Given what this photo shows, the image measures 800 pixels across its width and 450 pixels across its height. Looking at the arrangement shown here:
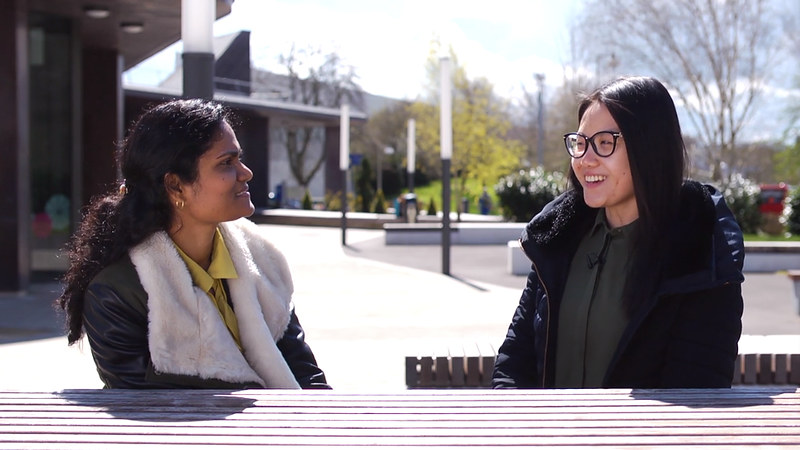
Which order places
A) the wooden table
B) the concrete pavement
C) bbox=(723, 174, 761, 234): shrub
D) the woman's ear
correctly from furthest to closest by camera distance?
bbox=(723, 174, 761, 234): shrub
the concrete pavement
the woman's ear
the wooden table

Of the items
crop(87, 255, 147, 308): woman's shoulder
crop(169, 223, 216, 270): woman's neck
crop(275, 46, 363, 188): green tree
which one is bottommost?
crop(87, 255, 147, 308): woman's shoulder

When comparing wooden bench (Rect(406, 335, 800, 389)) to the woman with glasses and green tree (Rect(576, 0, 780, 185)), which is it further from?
green tree (Rect(576, 0, 780, 185))

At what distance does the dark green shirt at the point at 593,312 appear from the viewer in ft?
9.38

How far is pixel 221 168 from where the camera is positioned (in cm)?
301

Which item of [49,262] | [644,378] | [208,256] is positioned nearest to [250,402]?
[208,256]

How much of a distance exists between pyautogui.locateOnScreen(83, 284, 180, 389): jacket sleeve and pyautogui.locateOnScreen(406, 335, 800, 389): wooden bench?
8.27 ft

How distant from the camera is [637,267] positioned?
2783 millimetres

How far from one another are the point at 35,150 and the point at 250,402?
12.8 m

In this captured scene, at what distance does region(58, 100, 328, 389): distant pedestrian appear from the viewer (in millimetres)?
2838

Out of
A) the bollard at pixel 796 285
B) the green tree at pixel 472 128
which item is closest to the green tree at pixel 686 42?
the green tree at pixel 472 128

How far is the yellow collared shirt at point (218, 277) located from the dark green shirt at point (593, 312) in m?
0.98

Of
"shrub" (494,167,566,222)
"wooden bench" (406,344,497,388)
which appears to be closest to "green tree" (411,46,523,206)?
"shrub" (494,167,566,222)

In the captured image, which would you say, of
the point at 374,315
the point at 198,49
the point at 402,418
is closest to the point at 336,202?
the point at 374,315

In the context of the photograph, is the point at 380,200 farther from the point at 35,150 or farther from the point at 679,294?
the point at 679,294
